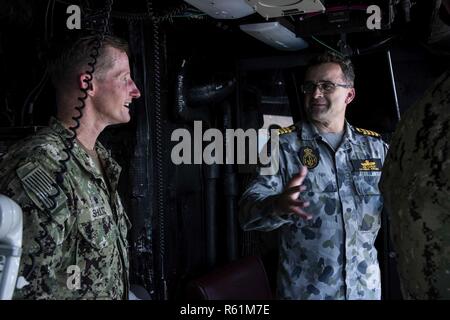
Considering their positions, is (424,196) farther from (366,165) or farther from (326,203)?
(366,165)

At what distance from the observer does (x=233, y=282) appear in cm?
228

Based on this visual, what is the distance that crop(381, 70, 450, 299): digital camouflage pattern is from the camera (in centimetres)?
74

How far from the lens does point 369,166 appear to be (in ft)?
7.46

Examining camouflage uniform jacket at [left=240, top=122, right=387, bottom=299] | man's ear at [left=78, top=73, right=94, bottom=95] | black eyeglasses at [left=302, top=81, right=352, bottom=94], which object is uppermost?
black eyeglasses at [left=302, top=81, right=352, bottom=94]

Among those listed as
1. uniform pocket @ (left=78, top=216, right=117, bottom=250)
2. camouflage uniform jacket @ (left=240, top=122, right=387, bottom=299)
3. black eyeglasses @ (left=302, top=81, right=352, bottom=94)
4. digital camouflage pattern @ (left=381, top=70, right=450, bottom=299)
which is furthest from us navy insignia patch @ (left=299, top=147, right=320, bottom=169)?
digital camouflage pattern @ (left=381, top=70, right=450, bottom=299)

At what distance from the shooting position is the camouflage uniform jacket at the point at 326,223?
6.84ft

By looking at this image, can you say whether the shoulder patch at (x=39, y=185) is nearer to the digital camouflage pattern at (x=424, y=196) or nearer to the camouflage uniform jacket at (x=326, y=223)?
the camouflage uniform jacket at (x=326, y=223)

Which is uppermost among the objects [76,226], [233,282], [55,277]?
[76,226]

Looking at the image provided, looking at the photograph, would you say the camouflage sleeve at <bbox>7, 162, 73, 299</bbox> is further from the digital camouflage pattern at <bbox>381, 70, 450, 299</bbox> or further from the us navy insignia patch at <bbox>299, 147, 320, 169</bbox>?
the us navy insignia patch at <bbox>299, 147, 320, 169</bbox>

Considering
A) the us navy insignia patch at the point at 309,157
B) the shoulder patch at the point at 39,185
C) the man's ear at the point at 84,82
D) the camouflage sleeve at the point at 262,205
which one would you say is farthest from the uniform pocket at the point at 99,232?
the us navy insignia patch at the point at 309,157

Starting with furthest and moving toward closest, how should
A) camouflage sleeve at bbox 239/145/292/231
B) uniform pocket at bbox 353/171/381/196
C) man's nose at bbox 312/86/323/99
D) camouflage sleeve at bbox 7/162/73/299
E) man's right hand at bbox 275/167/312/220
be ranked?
man's nose at bbox 312/86/323/99
uniform pocket at bbox 353/171/381/196
camouflage sleeve at bbox 239/145/292/231
man's right hand at bbox 275/167/312/220
camouflage sleeve at bbox 7/162/73/299
